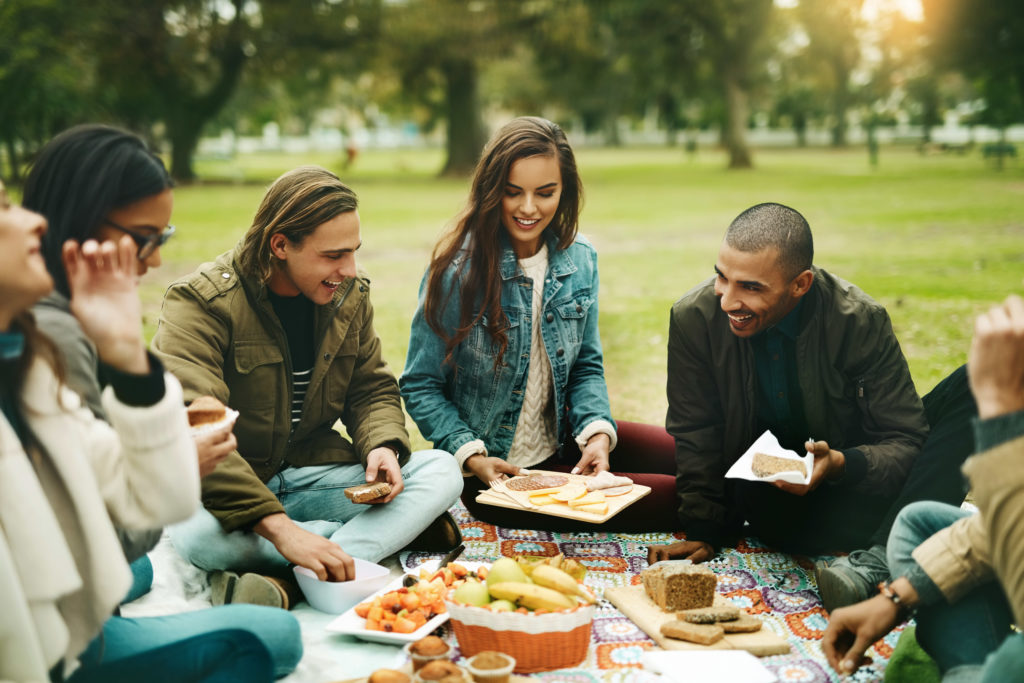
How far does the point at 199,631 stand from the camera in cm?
262

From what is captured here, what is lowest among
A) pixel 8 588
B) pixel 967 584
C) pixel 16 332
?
pixel 967 584

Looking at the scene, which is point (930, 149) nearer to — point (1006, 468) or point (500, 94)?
point (500, 94)

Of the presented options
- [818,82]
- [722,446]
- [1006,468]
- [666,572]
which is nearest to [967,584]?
[1006,468]

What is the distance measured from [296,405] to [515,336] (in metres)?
1.02

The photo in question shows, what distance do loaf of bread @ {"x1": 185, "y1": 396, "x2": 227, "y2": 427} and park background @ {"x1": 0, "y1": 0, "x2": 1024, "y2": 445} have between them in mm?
2886

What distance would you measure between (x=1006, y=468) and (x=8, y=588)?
2.17m

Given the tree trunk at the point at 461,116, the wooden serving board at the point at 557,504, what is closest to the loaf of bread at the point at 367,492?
the wooden serving board at the point at 557,504

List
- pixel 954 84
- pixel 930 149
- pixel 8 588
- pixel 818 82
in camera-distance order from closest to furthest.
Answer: pixel 8 588
pixel 930 149
pixel 818 82
pixel 954 84

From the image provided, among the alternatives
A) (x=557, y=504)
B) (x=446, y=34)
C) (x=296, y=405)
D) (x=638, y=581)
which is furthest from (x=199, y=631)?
(x=446, y=34)

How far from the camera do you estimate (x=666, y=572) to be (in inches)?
132

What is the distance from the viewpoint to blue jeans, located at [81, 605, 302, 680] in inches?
98.2

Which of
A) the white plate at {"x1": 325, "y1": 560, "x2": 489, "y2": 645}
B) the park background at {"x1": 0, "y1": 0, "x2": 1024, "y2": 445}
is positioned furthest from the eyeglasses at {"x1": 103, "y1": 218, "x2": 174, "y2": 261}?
the park background at {"x1": 0, "y1": 0, "x2": 1024, "y2": 445}

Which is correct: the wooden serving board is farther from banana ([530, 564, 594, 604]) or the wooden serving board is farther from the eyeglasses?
the eyeglasses

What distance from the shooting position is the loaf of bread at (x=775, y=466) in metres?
3.51
